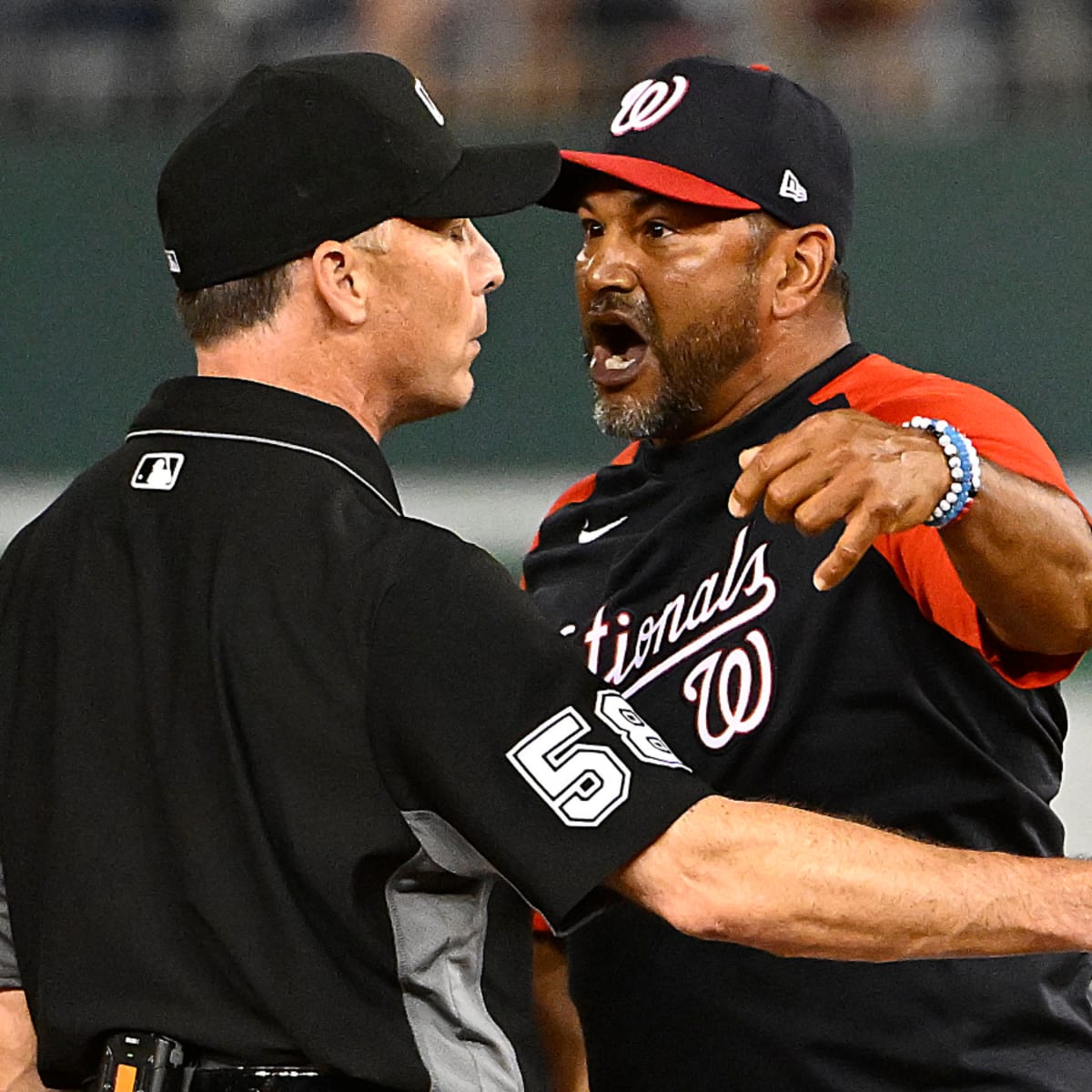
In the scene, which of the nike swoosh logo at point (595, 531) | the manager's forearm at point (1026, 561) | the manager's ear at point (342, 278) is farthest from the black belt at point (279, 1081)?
the nike swoosh logo at point (595, 531)

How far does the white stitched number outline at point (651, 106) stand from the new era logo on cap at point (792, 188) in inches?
6.9

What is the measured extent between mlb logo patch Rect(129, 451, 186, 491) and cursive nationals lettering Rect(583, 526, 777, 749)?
0.68 meters

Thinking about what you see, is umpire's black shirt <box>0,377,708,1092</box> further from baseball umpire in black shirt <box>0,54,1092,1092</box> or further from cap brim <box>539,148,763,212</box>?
cap brim <box>539,148,763,212</box>

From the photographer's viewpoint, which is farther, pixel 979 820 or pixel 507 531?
pixel 507 531

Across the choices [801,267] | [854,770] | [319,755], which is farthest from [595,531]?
[319,755]

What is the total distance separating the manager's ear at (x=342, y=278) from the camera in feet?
5.30

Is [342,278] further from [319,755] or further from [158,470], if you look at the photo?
[319,755]

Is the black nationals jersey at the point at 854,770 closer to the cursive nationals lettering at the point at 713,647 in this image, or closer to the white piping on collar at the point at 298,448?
the cursive nationals lettering at the point at 713,647

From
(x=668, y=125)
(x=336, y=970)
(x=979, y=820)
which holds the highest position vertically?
(x=668, y=125)

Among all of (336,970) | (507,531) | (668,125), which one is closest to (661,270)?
(668,125)

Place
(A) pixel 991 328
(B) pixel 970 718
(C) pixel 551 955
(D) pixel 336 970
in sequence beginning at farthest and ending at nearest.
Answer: (A) pixel 991 328
(C) pixel 551 955
(B) pixel 970 718
(D) pixel 336 970

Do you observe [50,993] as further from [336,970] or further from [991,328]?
[991,328]

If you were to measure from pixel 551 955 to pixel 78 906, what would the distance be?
881 mm

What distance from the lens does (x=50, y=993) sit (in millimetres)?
1558
